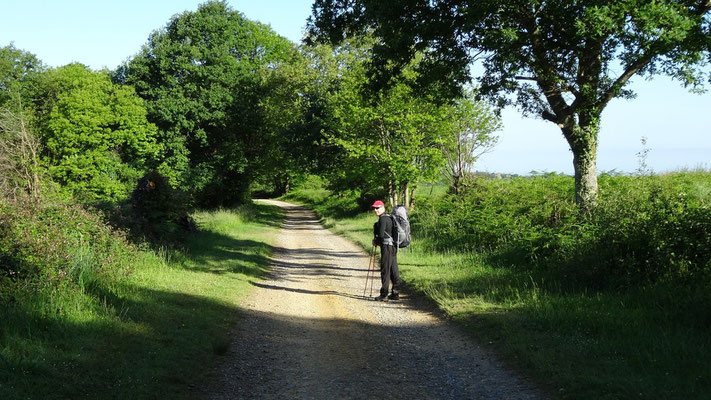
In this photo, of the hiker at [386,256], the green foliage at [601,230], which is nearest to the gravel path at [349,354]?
the hiker at [386,256]

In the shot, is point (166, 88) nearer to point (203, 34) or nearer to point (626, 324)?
point (203, 34)

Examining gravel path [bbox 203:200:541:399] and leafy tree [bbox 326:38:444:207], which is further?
leafy tree [bbox 326:38:444:207]

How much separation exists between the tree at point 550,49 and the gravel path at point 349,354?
569cm

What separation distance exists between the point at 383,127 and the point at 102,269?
16.5 metres

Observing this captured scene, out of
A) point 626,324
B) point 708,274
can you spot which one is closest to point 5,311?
point 626,324

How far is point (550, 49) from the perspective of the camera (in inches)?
445

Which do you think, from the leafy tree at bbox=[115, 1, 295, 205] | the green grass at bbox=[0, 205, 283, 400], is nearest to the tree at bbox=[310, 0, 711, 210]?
the green grass at bbox=[0, 205, 283, 400]

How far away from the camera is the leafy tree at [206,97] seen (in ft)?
114

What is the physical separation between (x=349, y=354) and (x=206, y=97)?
32.2 metres

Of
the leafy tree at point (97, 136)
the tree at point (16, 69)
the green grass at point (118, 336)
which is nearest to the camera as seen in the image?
the green grass at point (118, 336)

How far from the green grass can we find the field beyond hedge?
13.8 ft

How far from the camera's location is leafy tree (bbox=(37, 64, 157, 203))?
109 feet

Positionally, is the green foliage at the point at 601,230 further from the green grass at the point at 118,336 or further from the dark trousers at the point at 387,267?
the green grass at the point at 118,336

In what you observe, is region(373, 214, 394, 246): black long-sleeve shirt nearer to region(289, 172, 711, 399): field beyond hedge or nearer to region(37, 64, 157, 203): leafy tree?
region(289, 172, 711, 399): field beyond hedge
